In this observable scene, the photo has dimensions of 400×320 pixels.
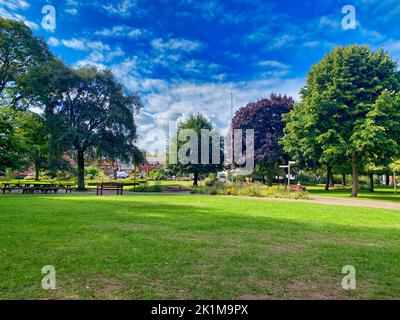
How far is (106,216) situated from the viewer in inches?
431

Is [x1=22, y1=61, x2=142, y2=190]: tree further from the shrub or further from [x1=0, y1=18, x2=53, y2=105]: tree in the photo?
the shrub

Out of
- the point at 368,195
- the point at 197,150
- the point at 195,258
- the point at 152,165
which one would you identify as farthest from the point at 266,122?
the point at 152,165

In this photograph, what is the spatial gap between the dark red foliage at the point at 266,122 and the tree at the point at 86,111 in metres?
14.3

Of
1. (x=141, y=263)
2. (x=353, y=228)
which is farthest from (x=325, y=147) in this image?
(x=141, y=263)

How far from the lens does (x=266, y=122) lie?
3766 centimetres

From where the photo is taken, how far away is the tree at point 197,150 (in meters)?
35.5

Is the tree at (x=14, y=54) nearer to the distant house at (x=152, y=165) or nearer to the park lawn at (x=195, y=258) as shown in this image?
the park lawn at (x=195, y=258)

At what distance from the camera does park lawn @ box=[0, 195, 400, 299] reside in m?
4.28

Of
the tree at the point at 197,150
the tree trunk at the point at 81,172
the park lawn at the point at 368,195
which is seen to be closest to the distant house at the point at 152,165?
the tree at the point at 197,150

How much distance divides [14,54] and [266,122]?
2814 cm

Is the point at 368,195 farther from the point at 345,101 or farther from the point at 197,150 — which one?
the point at 197,150
